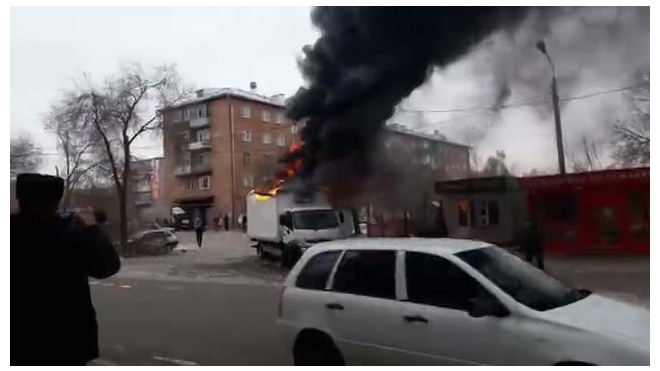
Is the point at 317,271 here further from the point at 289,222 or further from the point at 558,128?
the point at 558,128

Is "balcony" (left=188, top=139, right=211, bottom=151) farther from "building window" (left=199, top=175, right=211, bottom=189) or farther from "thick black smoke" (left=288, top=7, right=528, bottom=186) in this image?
"thick black smoke" (left=288, top=7, right=528, bottom=186)

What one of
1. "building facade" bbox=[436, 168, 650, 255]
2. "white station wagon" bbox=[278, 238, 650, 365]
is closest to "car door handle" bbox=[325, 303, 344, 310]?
"white station wagon" bbox=[278, 238, 650, 365]

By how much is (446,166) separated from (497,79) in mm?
752

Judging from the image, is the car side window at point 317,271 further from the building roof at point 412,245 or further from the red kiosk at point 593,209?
the red kiosk at point 593,209

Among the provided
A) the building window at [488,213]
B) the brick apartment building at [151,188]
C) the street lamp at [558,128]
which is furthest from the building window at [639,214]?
the brick apartment building at [151,188]

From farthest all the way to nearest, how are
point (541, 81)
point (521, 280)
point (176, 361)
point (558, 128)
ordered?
point (176, 361) < point (541, 81) < point (558, 128) < point (521, 280)

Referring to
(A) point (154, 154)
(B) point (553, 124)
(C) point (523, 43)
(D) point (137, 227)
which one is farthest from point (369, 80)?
(D) point (137, 227)

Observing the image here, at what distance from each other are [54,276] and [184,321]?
2.14m

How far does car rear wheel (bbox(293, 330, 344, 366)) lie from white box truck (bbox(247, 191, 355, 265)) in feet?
2.91

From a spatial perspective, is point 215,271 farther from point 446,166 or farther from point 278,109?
point 446,166

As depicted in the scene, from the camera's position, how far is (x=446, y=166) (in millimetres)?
4105

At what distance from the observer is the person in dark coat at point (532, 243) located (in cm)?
354

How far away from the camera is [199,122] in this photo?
4.65 metres

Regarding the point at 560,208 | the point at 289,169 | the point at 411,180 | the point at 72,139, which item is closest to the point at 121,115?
the point at 72,139
